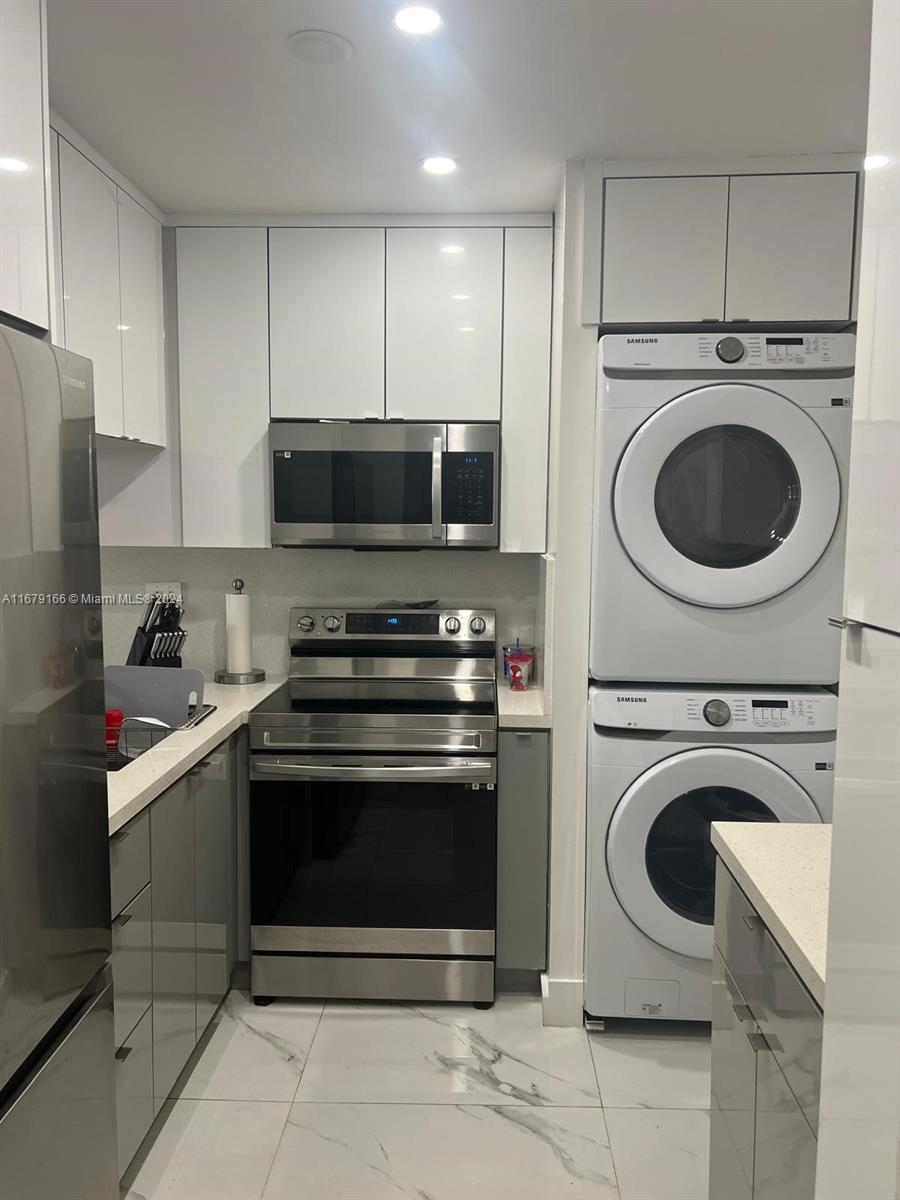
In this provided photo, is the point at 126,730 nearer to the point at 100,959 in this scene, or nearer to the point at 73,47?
the point at 100,959

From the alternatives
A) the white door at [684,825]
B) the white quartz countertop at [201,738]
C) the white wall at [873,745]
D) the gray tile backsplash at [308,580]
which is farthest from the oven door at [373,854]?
the white wall at [873,745]

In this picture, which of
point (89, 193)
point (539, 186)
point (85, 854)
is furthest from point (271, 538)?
point (85, 854)

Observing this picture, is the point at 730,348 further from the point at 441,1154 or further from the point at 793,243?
the point at 441,1154

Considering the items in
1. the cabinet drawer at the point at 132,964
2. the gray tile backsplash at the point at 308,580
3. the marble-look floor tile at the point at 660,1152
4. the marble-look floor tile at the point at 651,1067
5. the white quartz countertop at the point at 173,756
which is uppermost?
the gray tile backsplash at the point at 308,580

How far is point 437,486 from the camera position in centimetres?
277

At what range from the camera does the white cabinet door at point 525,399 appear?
2.81m

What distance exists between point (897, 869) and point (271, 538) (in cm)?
234

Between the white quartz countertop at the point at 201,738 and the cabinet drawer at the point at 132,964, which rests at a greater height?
the white quartz countertop at the point at 201,738

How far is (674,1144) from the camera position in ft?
6.99

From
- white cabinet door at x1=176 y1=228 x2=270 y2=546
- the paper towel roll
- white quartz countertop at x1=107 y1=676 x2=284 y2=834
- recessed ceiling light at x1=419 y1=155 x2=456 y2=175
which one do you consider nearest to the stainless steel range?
white quartz countertop at x1=107 y1=676 x2=284 y2=834

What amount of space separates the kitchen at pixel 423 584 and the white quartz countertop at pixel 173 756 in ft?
0.05

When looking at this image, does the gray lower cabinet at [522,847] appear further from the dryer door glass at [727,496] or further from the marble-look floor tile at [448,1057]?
the dryer door glass at [727,496]

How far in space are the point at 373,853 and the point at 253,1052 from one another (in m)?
0.62

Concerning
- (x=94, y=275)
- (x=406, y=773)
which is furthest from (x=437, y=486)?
(x=94, y=275)
